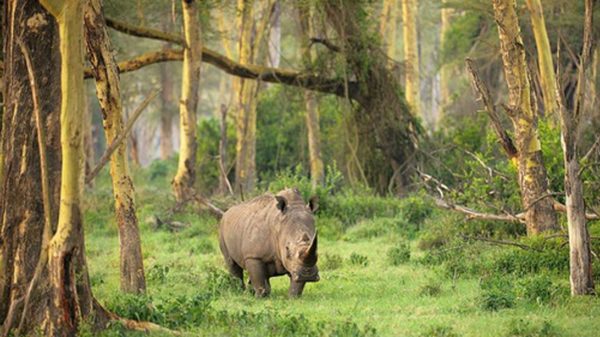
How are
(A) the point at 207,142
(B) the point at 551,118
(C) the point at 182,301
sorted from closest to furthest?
(C) the point at 182,301 < (B) the point at 551,118 < (A) the point at 207,142

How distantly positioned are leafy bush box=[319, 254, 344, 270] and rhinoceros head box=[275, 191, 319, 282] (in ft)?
8.35

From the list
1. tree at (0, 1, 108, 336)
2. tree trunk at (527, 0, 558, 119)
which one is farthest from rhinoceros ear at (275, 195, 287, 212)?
tree trunk at (527, 0, 558, 119)

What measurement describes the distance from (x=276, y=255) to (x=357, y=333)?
3726 mm

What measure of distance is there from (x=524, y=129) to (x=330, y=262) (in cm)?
307

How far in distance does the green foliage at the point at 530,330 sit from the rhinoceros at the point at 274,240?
2.89 m

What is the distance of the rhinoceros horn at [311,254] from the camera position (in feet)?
39.7

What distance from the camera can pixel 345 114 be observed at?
2517 centimetres

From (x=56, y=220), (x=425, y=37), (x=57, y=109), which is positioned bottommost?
(x=56, y=220)

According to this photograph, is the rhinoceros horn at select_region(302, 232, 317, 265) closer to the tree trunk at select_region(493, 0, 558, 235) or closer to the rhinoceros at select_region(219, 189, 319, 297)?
the rhinoceros at select_region(219, 189, 319, 297)

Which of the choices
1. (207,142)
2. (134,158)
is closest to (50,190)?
(207,142)

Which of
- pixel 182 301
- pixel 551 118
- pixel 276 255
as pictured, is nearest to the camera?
pixel 182 301

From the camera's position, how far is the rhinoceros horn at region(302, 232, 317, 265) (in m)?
12.1

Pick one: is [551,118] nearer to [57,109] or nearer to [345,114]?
[345,114]

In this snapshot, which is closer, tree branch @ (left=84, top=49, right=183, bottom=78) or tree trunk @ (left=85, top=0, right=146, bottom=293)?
tree trunk @ (left=85, top=0, right=146, bottom=293)
